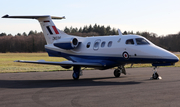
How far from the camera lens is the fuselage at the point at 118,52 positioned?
14.5 metres

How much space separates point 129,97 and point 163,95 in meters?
1.38

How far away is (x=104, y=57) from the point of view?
55.6 ft

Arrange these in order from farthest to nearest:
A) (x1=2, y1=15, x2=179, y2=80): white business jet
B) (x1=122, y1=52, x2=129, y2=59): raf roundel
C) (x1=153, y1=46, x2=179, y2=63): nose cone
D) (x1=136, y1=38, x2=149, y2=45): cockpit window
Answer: (x1=122, y1=52, x2=129, y2=59): raf roundel, (x1=136, y1=38, x2=149, y2=45): cockpit window, (x1=2, y1=15, x2=179, y2=80): white business jet, (x1=153, y1=46, x2=179, y2=63): nose cone

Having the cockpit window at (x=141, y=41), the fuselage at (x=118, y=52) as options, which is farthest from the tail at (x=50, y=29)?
the cockpit window at (x=141, y=41)

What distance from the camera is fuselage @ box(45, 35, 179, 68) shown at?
1451 cm

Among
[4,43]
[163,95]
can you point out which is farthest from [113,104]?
[4,43]

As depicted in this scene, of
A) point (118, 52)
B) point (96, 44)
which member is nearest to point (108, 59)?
point (118, 52)

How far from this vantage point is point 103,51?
1709 cm

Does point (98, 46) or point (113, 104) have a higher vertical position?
point (98, 46)

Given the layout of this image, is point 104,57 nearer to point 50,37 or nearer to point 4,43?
point 50,37

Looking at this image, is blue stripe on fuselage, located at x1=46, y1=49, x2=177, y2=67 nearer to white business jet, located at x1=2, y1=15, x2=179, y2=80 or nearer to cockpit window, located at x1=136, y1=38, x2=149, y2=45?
white business jet, located at x1=2, y1=15, x2=179, y2=80

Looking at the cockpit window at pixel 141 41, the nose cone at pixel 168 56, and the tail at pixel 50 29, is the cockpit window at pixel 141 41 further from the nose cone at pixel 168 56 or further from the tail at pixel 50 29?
the tail at pixel 50 29

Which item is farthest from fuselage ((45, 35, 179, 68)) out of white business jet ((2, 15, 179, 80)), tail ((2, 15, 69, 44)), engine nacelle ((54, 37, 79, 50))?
tail ((2, 15, 69, 44))

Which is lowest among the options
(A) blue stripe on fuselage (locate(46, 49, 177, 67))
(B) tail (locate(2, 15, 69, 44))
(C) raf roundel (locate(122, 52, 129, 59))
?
(A) blue stripe on fuselage (locate(46, 49, 177, 67))
